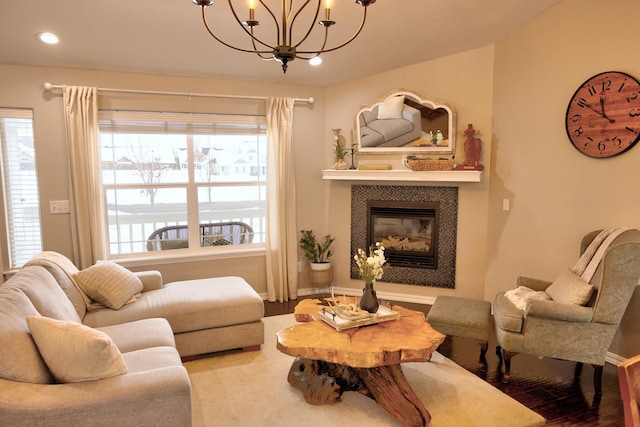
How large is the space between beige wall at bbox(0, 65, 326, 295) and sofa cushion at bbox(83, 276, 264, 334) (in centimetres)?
112

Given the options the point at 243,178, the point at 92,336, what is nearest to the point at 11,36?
the point at 243,178

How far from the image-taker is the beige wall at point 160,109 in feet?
12.2

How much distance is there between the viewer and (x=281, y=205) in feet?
15.0

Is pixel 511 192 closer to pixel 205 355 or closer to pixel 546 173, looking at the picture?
pixel 546 173

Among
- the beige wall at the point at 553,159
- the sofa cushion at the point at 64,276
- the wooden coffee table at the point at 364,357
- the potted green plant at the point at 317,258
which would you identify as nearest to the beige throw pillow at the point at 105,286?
the sofa cushion at the point at 64,276

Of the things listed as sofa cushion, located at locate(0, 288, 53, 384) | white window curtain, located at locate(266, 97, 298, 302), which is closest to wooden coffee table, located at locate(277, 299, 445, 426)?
sofa cushion, located at locate(0, 288, 53, 384)

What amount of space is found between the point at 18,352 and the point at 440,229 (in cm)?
375

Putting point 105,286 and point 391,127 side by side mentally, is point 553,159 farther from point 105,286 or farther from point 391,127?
point 105,286

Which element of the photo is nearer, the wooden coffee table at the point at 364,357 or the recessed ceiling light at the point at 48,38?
the wooden coffee table at the point at 364,357

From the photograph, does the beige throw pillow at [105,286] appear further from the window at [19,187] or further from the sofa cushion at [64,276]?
the window at [19,187]

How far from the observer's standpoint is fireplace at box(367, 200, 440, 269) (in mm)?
4516

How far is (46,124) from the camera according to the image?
148 inches

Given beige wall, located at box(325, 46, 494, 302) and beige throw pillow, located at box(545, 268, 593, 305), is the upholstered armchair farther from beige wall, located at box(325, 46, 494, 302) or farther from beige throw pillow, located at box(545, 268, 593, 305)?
beige wall, located at box(325, 46, 494, 302)

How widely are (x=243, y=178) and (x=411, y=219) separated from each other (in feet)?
6.38
